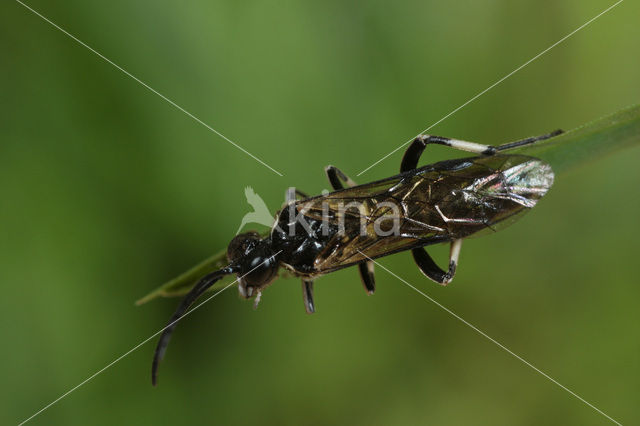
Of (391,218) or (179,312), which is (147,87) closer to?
(179,312)

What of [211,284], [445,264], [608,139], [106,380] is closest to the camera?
[608,139]

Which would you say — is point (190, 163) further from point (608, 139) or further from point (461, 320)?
point (608, 139)

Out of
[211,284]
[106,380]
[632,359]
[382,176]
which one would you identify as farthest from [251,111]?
[632,359]

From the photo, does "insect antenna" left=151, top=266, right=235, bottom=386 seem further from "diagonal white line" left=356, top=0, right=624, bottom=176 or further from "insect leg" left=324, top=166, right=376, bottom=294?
"diagonal white line" left=356, top=0, right=624, bottom=176

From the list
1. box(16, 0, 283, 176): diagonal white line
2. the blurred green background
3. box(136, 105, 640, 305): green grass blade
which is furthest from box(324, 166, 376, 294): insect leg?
box(136, 105, 640, 305): green grass blade

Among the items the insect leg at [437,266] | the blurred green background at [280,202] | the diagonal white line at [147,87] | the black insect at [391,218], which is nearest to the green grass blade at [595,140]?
the black insect at [391,218]
